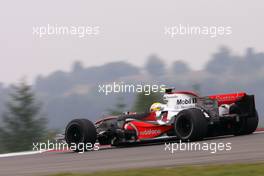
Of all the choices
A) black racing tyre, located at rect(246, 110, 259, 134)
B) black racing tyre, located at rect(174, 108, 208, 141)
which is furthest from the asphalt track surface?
black racing tyre, located at rect(246, 110, 259, 134)

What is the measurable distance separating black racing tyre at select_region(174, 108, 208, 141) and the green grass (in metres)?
4.69

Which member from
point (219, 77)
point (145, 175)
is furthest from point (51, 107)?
point (145, 175)

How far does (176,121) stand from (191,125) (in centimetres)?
57

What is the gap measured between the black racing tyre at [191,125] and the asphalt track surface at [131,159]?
439 mm

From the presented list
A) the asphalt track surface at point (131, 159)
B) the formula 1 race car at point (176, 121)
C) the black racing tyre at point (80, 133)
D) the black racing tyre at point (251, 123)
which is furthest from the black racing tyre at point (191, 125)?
the black racing tyre at point (80, 133)

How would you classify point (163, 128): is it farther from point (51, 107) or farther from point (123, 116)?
point (51, 107)

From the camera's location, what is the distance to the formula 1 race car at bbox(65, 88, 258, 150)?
17453 millimetres

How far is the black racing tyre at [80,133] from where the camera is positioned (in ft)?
57.8

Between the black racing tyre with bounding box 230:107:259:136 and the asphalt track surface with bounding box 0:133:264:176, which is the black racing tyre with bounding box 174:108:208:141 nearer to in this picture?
the asphalt track surface with bounding box 0:133:264:176

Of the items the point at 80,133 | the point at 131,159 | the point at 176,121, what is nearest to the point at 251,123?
the point at 176,121

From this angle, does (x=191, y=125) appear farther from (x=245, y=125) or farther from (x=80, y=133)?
(x=80, y=133)

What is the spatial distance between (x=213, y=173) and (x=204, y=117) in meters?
6.06

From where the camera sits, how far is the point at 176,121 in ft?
55.6

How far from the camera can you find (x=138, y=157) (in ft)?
47.2
